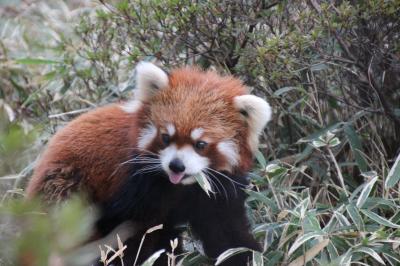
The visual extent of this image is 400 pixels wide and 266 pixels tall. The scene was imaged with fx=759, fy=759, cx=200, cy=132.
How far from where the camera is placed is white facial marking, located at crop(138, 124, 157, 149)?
3135 mm

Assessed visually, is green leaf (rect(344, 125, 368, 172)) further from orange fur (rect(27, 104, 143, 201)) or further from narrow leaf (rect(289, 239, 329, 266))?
orange fur (rect(27, 104, 143, 201))

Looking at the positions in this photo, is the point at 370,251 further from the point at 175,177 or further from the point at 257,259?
the point at 175,177

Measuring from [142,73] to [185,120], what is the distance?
1.01 feet

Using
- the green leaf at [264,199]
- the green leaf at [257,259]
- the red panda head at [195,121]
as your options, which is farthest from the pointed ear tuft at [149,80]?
the green leaf at [257,259]

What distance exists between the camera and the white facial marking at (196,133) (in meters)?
3.08

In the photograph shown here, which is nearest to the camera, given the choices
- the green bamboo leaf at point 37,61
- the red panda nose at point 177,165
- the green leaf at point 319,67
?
the red panda nose at point 177,165

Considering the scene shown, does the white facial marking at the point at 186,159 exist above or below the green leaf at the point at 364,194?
above

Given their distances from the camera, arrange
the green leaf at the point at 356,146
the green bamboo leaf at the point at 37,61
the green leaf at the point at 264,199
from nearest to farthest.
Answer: the green leaf at the point at 264,199, the green leaf at the point at 356,146, the green bamboo leaf at the point at 37,61

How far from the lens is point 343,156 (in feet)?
13.6

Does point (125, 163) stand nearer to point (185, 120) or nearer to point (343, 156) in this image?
point (185, 120)

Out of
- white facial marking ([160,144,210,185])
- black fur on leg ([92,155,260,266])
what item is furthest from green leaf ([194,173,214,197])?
black fur on leg ([92,155,260,266])

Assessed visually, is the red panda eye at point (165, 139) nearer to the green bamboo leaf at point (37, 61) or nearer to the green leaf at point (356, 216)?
the green leaf at point (356, 216)

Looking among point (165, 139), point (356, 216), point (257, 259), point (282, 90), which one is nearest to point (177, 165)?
point (165, 139)

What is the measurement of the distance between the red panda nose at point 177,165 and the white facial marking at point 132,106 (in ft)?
1.27
